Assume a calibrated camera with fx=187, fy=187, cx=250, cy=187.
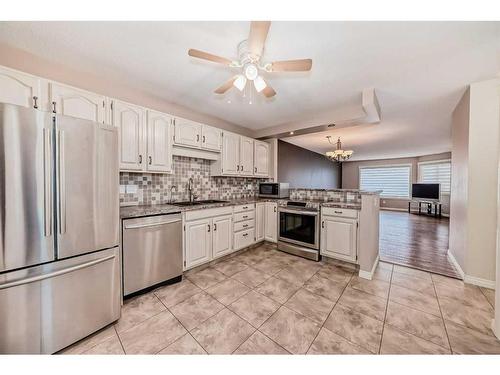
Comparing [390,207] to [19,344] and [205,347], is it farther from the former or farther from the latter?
[19,344]

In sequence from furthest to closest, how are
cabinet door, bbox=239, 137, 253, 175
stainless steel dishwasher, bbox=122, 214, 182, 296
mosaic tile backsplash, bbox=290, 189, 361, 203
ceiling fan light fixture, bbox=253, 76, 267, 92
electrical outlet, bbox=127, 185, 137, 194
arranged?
1. cabinet door, bbox=239, 137, 253, 175
2. mosaic tile backsplash, bbox=290, 189, 361, 203
3. electrical outlet, bbox=127, 185, 137, 194
4. stainless steel dishwasher, bbox=122, 214, 182, 296
5. ceiling fan light fixture, bbox=253, 76, 267, 92

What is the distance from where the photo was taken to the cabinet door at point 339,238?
257cm

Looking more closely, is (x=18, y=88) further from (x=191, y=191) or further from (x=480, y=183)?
(x=480, y=183)

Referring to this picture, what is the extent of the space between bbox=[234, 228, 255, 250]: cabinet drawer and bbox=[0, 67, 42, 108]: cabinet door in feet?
8.75

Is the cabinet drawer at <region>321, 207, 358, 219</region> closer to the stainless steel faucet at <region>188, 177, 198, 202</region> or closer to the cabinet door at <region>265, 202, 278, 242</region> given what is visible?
the cabinet door at <region>265, 202, 278, 242</region>

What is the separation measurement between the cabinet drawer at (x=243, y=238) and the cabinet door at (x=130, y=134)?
1.71 meters

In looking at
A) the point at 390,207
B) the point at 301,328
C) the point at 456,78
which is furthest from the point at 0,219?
the point at 390,207

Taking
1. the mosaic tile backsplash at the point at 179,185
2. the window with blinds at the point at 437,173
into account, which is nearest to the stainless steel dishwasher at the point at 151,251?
the mosaic tile backsplash at the point at 179,185

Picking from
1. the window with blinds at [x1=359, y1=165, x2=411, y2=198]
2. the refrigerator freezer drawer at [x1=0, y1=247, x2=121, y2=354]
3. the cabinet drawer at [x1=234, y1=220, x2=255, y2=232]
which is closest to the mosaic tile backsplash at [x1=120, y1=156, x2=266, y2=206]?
the cabinet drawer at [x1=234, y1=220, x2=255, y2=232]

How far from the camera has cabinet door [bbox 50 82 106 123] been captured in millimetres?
1722

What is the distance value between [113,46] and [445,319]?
380cm
